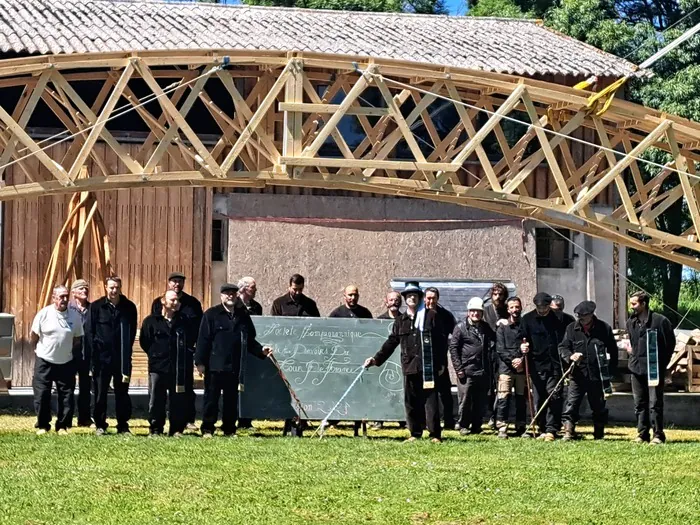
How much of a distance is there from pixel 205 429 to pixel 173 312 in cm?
140

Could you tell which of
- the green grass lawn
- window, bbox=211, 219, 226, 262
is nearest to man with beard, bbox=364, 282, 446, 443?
the green grass lawn

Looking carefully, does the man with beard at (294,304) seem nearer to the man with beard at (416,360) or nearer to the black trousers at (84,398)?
the man with beard at (416,360)

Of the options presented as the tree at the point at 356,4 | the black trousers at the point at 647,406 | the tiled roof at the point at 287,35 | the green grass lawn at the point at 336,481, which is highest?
the tree at the point at 356,4

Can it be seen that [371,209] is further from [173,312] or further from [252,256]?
[173,312]

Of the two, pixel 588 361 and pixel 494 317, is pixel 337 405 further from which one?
pixel 588 361

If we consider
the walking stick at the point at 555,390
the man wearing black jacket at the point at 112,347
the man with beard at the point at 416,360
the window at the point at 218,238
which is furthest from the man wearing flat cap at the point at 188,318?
the window at the point at 218,238

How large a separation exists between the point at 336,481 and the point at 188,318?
4.62 m

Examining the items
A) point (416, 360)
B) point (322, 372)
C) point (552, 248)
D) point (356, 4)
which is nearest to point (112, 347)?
point (322, 372)

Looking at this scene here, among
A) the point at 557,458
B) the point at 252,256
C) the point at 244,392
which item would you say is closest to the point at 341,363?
the point at 244,392

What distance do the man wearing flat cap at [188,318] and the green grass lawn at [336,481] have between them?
697 millimetres

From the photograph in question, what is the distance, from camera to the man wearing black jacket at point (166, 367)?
53.2ft

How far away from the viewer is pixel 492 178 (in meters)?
16.9

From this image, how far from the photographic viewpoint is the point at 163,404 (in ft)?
53.3

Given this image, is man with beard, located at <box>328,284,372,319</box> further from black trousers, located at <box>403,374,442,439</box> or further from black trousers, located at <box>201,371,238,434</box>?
black trousers, located at <box>201,371,238,434</box>
